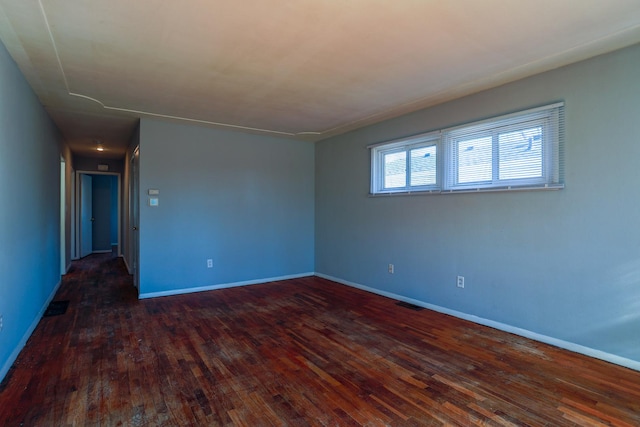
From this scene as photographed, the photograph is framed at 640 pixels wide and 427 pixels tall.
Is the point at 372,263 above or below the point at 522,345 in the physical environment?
above

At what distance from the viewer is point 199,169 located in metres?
4.86

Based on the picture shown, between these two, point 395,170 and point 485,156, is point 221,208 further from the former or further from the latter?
point 485,156

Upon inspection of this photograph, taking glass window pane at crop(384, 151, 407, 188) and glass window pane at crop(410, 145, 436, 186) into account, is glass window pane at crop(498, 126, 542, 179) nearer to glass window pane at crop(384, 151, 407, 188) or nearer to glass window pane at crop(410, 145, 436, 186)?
glass window pane at crop(410, 145, 436, 186)

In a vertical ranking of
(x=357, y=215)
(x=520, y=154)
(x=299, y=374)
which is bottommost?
(x=299, y=374)

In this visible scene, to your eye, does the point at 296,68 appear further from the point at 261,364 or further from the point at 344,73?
the point at 261,364

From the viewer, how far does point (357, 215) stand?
511cm

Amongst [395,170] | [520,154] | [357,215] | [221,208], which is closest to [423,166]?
[395,170]

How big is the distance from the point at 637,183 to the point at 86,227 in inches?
419

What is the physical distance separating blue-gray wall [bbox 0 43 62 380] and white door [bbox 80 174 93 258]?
180 inches

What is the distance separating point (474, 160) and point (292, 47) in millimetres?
2298

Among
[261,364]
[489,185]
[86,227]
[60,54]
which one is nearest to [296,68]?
[60,54]

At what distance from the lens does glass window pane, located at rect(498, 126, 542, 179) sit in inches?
121

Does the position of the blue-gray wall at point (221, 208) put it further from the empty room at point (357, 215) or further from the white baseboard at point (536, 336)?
the white baseboard at point (536, 336)

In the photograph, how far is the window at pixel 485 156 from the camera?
2.97 meters
